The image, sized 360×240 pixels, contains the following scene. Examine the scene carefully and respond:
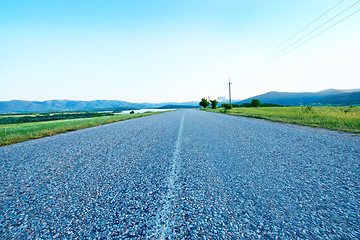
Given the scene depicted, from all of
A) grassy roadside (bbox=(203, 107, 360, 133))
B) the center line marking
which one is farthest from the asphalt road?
grassy roadside (bbox=(203, 107, 360, 133))

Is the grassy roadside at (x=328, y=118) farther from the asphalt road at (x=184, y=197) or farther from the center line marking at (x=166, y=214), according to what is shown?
the center line marking at (x=166, y=214)

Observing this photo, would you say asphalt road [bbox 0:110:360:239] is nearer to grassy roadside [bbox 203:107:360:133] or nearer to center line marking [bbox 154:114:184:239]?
center line marking [bbox 154:114:184:239]

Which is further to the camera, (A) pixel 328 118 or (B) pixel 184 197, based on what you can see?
(A) pixel 328 118

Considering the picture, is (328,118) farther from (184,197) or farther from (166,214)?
(166,214)

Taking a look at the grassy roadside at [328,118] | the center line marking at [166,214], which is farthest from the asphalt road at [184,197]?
the grassy roadside at [328,118]

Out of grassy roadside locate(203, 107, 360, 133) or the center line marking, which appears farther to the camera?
grassy roadside locate(203, 107, 360, 133)

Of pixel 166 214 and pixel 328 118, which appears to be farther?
pixel 328 118

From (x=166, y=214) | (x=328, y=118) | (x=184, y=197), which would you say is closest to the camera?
(x=166, y=214)

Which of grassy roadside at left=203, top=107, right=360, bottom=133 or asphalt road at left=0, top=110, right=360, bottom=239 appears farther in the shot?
grassy roadside at left=203, top=107, right=360, bottom=133

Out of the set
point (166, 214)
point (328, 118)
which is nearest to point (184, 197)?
point (166, 214)

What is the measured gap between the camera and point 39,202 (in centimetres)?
195

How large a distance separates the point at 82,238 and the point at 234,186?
1.93m

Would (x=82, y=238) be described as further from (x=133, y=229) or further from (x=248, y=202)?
(x=248, y=202)

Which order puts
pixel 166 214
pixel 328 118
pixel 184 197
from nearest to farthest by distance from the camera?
pixel 166 214 → pixel 184 197 → pixel 328 118
